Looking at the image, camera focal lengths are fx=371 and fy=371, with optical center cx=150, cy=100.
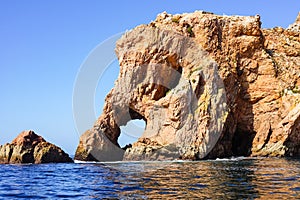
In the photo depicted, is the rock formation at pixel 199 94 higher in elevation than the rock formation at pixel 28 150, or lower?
higher

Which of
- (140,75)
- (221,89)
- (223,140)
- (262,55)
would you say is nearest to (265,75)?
(262,55)

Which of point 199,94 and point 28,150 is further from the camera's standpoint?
point 199,94

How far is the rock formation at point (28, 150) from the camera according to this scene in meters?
45.8

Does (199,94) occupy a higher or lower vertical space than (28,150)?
higher

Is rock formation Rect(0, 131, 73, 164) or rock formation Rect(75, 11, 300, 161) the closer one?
rock formation Rect(0, 131, 73, 164)

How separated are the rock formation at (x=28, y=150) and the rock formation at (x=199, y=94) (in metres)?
5.15

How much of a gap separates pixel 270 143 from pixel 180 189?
37.3 metres

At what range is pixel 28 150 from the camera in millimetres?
45969

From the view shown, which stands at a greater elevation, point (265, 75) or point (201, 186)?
point (265, 75)

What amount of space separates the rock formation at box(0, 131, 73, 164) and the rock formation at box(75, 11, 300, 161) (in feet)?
16.9

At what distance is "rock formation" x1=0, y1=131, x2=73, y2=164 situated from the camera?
45750 millimetres

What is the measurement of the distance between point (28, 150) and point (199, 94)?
23.7 meters

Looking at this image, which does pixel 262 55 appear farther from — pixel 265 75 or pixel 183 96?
pixel 183 96

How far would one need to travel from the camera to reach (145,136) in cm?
5019
